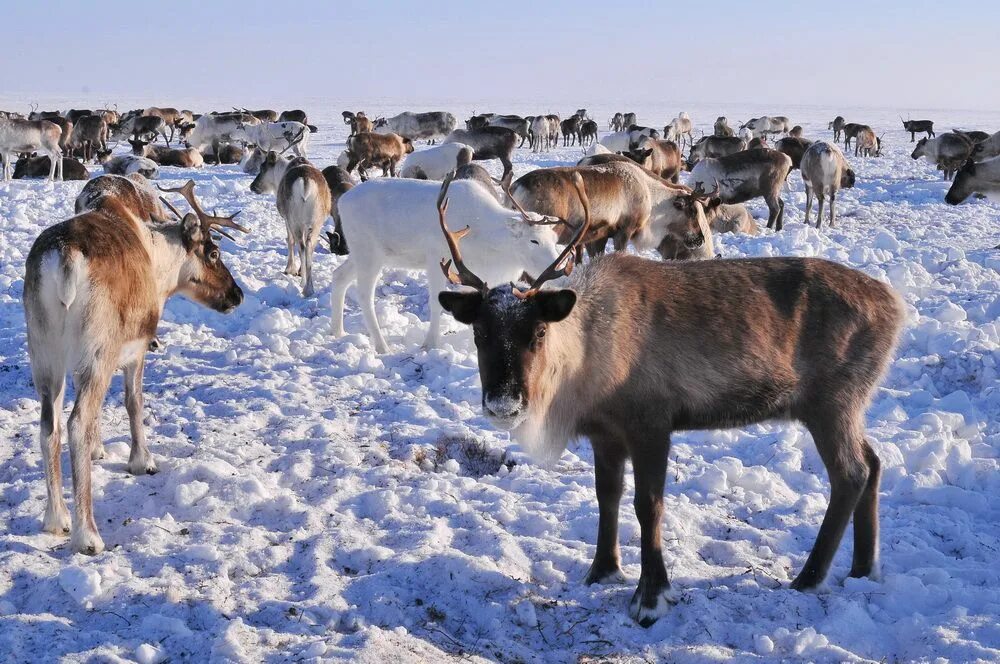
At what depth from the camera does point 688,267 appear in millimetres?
4051

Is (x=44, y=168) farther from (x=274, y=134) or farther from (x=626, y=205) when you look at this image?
(x=626, y=205)

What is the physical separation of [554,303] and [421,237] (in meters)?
3.85

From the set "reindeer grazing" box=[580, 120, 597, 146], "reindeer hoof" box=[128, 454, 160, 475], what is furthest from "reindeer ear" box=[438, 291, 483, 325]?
"reindeer grazing" box=[580, 120, 597, 146]

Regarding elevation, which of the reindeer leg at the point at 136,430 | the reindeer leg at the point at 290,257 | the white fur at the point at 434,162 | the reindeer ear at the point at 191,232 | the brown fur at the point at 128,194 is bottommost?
the reindeer leg at the point at 136,430

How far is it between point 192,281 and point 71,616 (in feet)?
8.00

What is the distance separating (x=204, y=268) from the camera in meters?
5.21

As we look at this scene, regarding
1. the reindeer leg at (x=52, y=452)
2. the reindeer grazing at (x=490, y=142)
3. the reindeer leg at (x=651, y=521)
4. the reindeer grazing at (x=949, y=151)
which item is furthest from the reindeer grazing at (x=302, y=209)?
the reindeer grazing at (x=949, y=151)

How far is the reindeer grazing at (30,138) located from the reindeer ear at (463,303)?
18.7 metres

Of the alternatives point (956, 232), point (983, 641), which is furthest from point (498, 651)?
point (956, 232)

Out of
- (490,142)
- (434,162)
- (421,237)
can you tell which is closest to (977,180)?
(421,237)

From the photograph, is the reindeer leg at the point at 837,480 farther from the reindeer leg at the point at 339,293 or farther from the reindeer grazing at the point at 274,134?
the reindeer grazing at the point at 274,134

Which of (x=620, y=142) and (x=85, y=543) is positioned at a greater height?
(x=620, y=142)

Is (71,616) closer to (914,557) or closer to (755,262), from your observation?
(755,262)

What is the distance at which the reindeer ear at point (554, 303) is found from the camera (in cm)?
335
